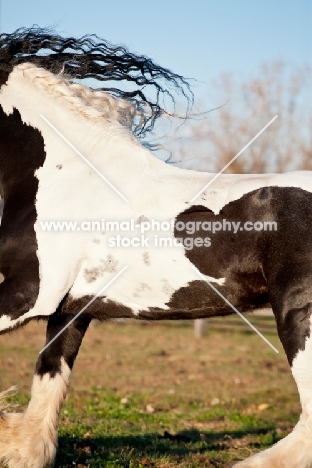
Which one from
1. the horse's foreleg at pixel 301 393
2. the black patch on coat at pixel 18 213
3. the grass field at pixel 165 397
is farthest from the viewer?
the grass field at pixel 165 397

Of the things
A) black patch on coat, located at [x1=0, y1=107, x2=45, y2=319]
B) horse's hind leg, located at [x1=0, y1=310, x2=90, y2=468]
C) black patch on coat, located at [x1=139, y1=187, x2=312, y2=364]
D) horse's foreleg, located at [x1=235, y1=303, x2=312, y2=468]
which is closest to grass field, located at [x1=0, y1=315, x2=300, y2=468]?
horse's hind leg, located at [x1=0, y1=310, x2=90, y2=468]

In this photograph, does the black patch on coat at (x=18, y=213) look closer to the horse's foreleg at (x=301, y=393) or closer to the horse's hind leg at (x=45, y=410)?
the horse's hind leg at (x=45, y=410)

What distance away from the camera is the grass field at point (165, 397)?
18.7ft

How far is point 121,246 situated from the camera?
450 cm

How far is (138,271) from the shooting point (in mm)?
4484

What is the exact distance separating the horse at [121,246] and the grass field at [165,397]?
0.50m

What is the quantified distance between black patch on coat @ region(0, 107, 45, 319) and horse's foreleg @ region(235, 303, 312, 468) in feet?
5.33

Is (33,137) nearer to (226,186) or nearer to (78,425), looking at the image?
(226,186)

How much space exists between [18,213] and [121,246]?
757mm

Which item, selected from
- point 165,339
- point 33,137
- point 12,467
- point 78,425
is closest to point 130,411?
point 78,425

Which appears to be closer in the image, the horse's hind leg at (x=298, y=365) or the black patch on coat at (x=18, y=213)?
the horse's hind leg at (x=298, y=365)

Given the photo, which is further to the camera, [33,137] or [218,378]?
[218,378]

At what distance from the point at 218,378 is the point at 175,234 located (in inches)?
272

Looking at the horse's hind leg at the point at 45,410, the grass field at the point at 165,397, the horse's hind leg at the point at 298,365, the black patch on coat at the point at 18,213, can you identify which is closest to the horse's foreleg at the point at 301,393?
the horse's hind leg at the point at 298,365
